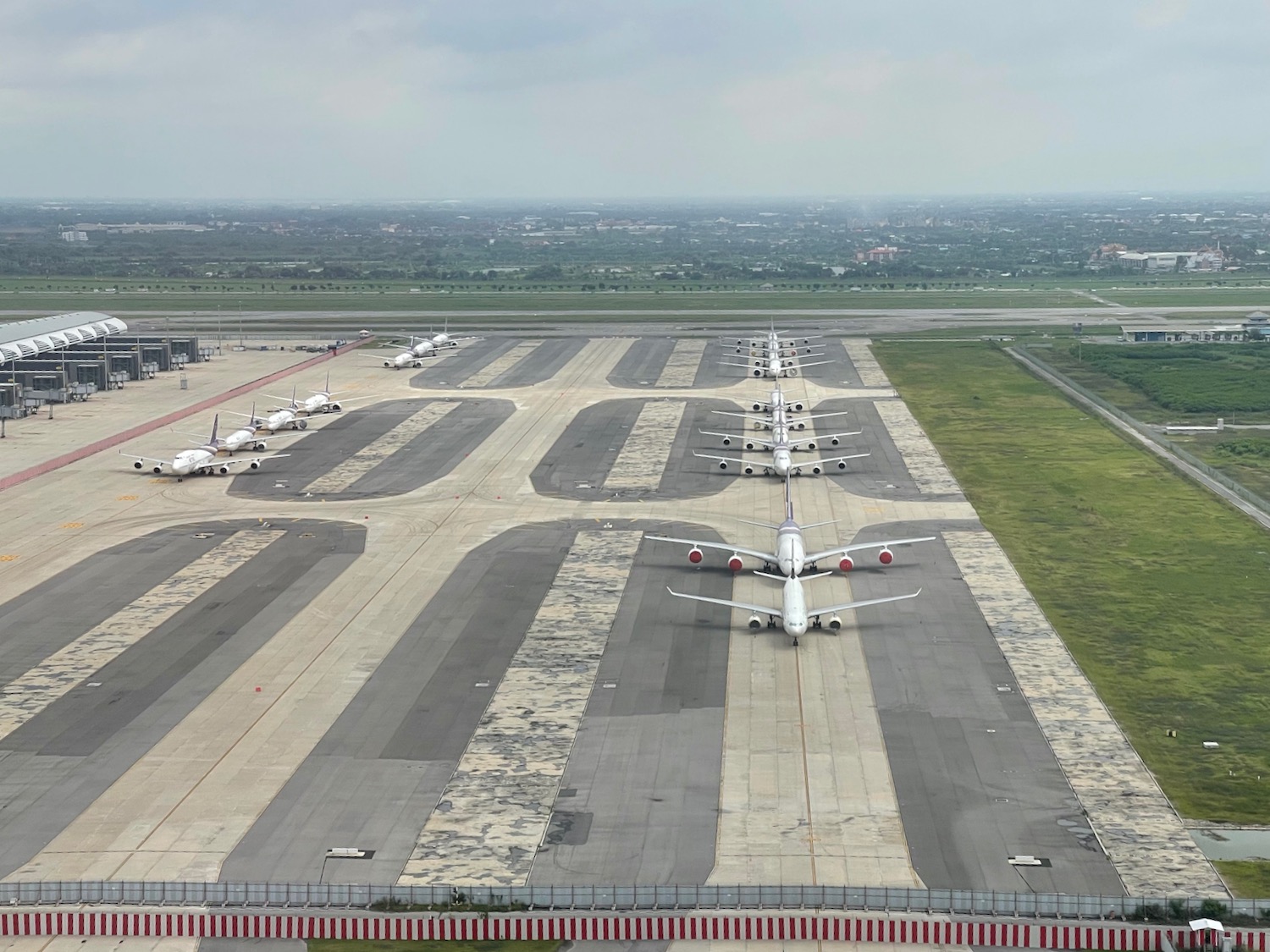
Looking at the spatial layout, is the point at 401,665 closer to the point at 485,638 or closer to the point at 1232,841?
the point at 485,638

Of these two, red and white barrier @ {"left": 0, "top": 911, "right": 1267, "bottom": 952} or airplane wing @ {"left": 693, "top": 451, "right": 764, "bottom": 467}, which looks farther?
airplane wing @ {"left": 693, "top": 451, "right": 764, "bottom": 467}

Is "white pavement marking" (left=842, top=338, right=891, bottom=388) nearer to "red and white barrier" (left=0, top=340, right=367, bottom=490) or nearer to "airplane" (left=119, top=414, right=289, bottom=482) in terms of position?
"red and white barrier" (left=0, top=340, right=367, bottom=490)

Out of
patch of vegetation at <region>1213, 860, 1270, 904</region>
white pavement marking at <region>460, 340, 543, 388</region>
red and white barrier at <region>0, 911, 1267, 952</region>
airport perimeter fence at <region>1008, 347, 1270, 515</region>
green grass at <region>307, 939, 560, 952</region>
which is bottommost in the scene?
white pavement marking at <region>460, 340, 543, 388</region>

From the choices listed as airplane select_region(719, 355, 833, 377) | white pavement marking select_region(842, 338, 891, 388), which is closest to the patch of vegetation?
white pavement marking select_region(842, 338, 891, 388)

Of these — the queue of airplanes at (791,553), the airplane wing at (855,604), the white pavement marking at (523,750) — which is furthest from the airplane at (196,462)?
the airplane wing at (855,604)

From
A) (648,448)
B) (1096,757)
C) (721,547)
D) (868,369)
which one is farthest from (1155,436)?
(1096,757)

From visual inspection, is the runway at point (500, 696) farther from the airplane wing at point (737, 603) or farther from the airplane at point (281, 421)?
the airplane at point (281, 421)

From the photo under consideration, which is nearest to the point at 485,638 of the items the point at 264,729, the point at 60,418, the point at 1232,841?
the point at 264,729
